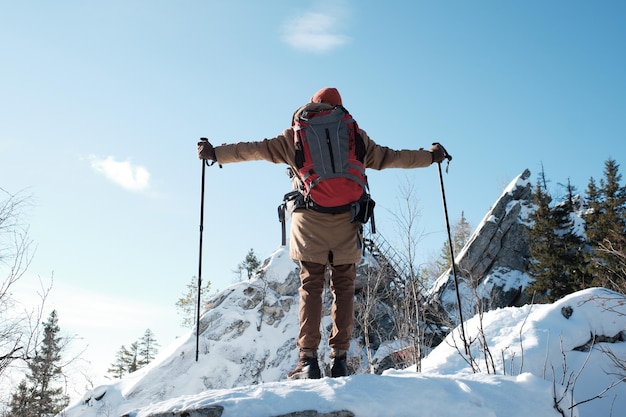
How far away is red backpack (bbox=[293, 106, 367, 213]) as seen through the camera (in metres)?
3.85

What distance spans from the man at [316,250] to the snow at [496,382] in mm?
580

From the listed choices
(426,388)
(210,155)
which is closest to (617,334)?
(426,388)

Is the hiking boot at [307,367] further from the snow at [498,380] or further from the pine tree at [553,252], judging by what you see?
the pine tree at [553,252]

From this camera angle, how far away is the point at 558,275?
2183 cm

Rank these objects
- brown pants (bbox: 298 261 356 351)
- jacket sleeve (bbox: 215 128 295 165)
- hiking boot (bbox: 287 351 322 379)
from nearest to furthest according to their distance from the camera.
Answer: hiking boot (bbox: 287 351 322 379) < brown pants (bbox: 298 261 356 351) < jacket sleeve (bbox: 215 128 295 165)

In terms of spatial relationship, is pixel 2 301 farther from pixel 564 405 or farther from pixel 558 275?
pixel 558 275

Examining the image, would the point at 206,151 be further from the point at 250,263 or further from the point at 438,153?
the point at 250,263

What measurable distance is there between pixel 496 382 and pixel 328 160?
2.03 m

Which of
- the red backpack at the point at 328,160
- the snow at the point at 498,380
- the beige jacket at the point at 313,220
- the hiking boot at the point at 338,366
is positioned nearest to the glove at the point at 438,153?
the beige jacket at the point at 313,220

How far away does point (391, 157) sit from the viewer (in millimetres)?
4340

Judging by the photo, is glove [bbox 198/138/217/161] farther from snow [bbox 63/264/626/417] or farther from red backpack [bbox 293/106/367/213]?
snow [bbox 63/264/626/417]

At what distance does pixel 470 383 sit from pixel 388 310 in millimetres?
18939

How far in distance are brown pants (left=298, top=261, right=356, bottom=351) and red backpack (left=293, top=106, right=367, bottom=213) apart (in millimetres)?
528

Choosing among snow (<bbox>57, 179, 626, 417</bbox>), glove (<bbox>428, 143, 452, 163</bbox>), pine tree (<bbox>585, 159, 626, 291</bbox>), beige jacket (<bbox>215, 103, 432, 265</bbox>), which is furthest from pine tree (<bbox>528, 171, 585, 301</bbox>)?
beige jacket (<bbox>215, 103, 432, 265</bbox>)
